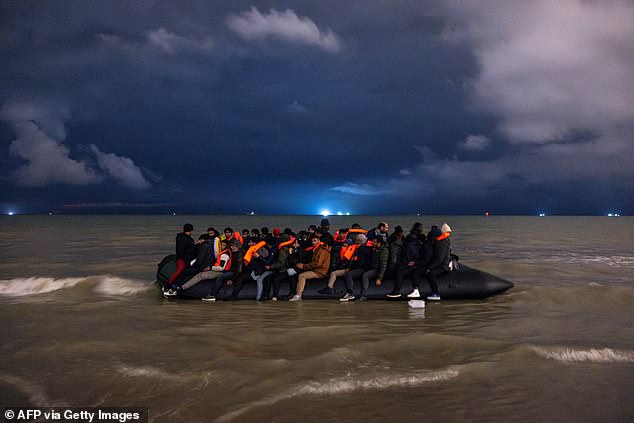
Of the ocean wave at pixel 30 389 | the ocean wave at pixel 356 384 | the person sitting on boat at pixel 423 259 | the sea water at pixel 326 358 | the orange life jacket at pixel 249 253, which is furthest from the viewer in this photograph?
the orange life jacket at pixel 249 253

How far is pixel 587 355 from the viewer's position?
24.5 ft

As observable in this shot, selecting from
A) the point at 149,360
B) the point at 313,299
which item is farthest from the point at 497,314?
the point at 149,360

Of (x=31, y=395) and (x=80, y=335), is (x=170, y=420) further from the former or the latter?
(x=80, y=335)

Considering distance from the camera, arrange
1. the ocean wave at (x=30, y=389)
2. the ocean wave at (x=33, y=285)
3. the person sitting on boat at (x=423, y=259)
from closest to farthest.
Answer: the ocean wave at (x=30, y=389), the person sitting on boat at (x=423, y=259), the ocean wave at (x=33, y=285)

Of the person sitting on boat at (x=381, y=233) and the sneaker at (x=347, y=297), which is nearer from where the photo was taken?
the sneaker at (x=347, y=297)

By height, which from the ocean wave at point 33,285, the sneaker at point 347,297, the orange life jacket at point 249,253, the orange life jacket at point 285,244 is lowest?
the ocean wave at point 33,285

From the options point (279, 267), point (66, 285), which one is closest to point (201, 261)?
point (279, 267)

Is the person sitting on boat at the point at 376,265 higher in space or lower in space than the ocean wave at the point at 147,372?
higher

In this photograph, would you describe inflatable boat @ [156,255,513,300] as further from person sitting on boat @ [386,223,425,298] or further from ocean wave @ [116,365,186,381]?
ocean wave @ [116,365,186,381]

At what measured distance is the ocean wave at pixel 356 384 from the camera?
575cm

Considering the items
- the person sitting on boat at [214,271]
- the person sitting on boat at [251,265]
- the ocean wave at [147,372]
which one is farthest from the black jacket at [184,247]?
the ocean wave at [147,372]

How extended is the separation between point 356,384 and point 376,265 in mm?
6229

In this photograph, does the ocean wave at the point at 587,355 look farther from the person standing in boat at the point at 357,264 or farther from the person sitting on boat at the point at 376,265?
the person standing in boat at the point at 357,264

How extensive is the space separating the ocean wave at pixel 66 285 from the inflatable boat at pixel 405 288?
3359mm
